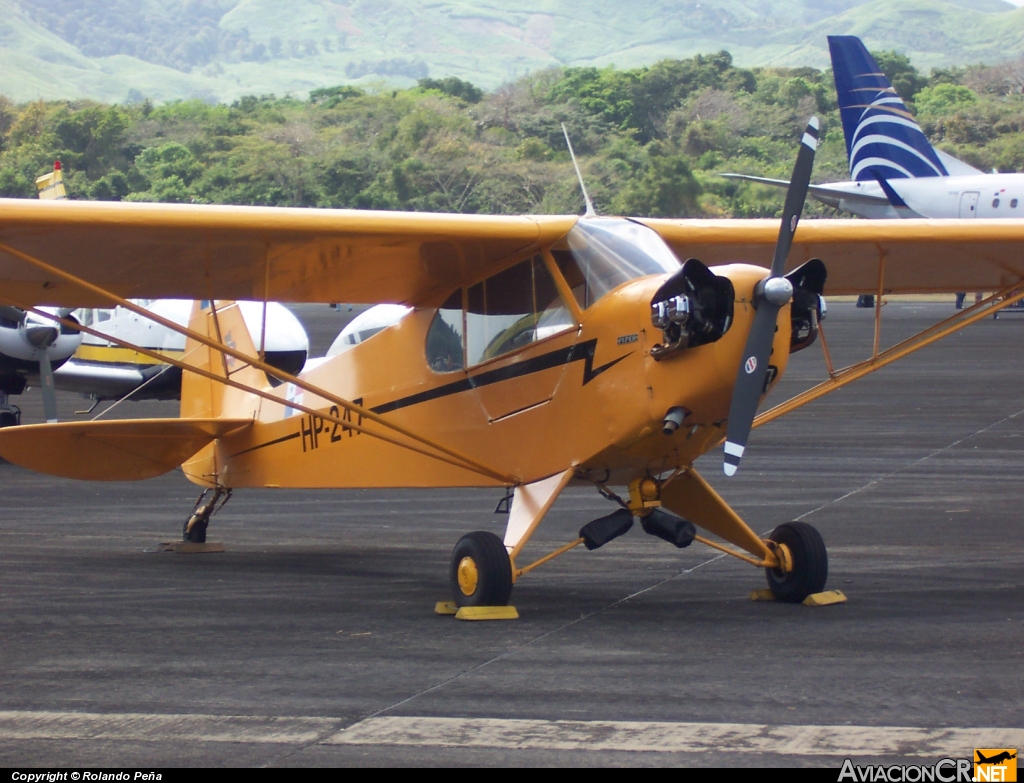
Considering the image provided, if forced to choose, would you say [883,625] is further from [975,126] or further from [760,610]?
[975,126]

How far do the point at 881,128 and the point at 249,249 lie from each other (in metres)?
38.7

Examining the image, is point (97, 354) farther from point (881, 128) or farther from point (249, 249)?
point (881, 128)

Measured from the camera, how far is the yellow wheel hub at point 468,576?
8195mm

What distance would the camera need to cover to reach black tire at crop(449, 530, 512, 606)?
810cm


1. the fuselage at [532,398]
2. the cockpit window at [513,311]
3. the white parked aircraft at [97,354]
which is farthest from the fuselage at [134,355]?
the cockpit window at [513,311]

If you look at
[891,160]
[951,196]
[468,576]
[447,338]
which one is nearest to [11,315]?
[447,338]

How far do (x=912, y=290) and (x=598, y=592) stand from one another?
448 cm

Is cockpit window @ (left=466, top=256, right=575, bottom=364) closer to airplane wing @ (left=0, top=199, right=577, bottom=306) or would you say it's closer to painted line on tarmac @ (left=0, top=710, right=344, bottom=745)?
airplane wing @ (left=0, top=199, right=577, bottom=306)

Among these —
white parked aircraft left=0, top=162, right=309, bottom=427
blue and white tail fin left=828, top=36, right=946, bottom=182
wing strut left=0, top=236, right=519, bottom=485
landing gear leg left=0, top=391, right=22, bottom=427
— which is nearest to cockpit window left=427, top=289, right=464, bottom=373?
wing strut left=0, top=236, right=519, bottom=485

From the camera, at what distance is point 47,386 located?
18.4m

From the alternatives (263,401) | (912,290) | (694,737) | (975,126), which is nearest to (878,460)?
(912,290)

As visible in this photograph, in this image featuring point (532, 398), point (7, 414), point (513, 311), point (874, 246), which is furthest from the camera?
point (7, 414)

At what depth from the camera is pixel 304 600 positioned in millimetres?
9023

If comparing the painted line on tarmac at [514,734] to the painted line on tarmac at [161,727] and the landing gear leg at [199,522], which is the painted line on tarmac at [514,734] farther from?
the landing gear leg at [199,522]
